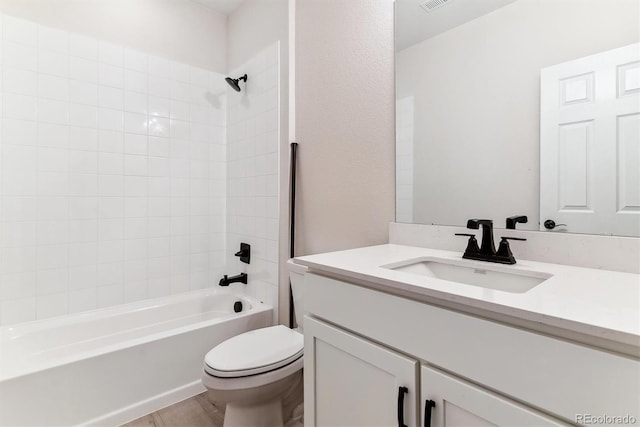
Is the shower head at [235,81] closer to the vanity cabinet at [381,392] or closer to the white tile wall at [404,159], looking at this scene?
the white tile wall at [404,159]

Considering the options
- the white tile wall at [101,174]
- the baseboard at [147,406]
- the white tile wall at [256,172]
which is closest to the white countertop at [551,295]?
the white tile wall at [256,172]

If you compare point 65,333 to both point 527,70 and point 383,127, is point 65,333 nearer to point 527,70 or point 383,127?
point 383,127

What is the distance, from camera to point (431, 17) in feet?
4.21

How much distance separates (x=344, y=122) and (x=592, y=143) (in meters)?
1.01

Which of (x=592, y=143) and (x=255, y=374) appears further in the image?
(x=255, y=374)

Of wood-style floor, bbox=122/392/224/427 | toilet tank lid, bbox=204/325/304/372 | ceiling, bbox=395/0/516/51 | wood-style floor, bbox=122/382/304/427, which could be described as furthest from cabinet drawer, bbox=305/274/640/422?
wood-style floor, bbox=122/392/224/427

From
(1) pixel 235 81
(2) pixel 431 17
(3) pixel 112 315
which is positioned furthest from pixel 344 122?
(3) pixel 112 315

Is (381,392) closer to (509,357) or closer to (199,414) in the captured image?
(509,357)

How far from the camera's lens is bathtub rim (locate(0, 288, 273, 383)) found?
1359mm

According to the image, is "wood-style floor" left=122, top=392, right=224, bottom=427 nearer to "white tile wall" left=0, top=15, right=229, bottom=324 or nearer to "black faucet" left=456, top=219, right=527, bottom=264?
"white tile wall" left=0, top=15, right=229, bottom=324

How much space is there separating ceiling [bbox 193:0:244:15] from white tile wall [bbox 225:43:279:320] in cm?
49

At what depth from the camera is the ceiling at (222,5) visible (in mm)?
2375

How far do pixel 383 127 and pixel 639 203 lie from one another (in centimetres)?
91

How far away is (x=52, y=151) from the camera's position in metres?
1.86
